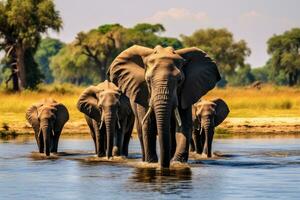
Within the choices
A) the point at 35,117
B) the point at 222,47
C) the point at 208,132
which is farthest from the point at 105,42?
the point at 208,132

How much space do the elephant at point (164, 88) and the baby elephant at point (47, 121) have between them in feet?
21.5

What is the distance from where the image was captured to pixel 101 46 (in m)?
103

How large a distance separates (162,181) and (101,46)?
83.0 metres

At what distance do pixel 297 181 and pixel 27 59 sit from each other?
55.7 meters

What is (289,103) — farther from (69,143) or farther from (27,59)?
(27,59)

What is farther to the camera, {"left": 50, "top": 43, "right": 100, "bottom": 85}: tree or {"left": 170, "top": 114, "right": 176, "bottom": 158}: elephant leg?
{"left": 50, "top": 43, "right": 100, "bottom": 85}: tree

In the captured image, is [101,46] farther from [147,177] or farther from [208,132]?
[147,177]

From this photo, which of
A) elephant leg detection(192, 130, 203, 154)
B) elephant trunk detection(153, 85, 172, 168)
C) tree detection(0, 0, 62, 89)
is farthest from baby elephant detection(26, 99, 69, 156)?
tree detection(0, 0, 62, 89)

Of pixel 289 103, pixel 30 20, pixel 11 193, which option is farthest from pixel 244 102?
pixel 11 193

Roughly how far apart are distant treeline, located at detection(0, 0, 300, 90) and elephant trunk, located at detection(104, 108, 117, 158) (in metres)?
43.7

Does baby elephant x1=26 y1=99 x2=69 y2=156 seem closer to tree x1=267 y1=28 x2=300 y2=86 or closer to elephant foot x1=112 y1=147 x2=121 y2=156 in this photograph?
elephant foot x1=112 y1=147 x2=121 y2=156

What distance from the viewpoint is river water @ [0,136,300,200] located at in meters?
18.6

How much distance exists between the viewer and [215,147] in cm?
3375

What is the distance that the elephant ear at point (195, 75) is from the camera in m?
22.8
